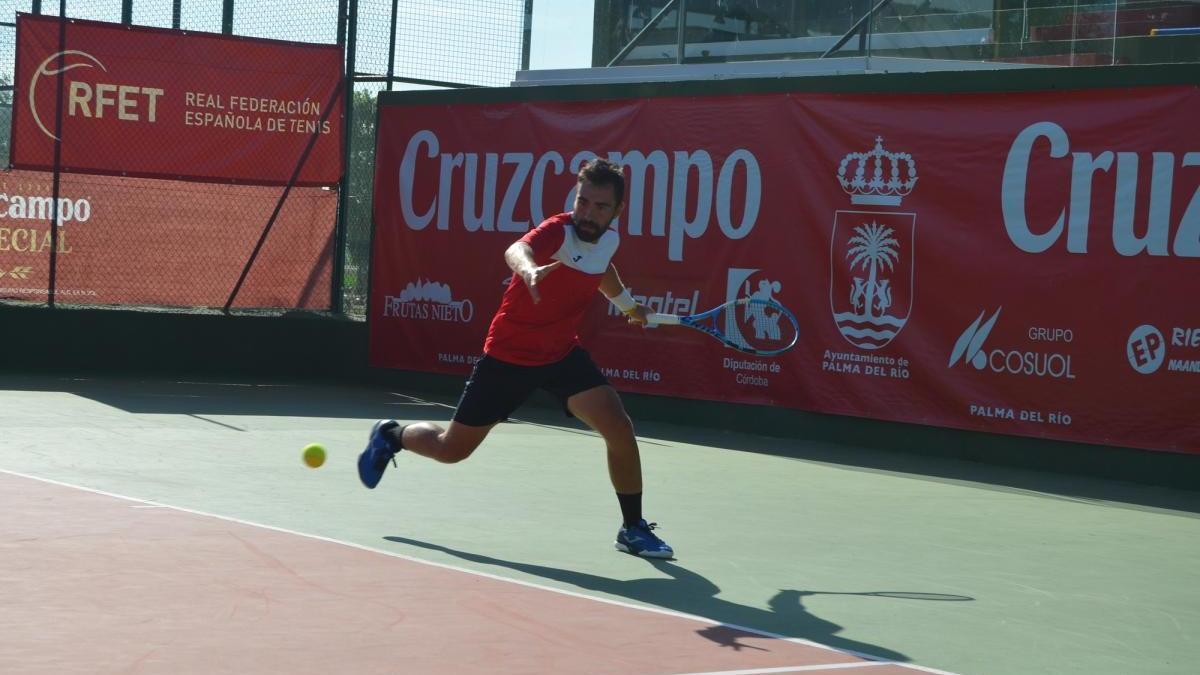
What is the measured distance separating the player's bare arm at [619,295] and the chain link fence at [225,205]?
862cm

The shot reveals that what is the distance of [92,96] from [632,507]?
9643mm

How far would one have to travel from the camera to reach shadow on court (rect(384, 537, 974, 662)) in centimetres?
560

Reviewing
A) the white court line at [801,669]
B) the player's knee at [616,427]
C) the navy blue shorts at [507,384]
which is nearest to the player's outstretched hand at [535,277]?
the navy blue shorts at [507,384]

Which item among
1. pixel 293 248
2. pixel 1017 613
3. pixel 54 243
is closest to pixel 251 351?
pixel 293 248

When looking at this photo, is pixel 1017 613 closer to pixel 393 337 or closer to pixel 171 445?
pixel 171 445

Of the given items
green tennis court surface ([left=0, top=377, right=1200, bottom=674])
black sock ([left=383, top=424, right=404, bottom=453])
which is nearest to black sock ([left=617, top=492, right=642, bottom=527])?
green tennis court surface ([left=0, top=377, right=1200, bottom=674])

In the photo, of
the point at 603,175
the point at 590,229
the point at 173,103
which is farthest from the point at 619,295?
the point at 173,103

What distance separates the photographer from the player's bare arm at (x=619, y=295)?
7.36 meters

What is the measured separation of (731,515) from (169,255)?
8.41 metres

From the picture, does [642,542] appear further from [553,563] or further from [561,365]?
[561,365]

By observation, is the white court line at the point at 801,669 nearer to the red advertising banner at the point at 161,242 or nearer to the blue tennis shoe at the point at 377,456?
the blue tennis shoe at the point at 377,456

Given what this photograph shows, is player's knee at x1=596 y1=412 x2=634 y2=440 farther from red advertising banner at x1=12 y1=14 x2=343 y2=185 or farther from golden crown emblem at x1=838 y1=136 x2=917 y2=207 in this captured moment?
red advertising banner at x1=12 y1=14 x2=343 y2=185

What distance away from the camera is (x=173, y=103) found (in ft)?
50.4

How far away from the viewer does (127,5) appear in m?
15.3
